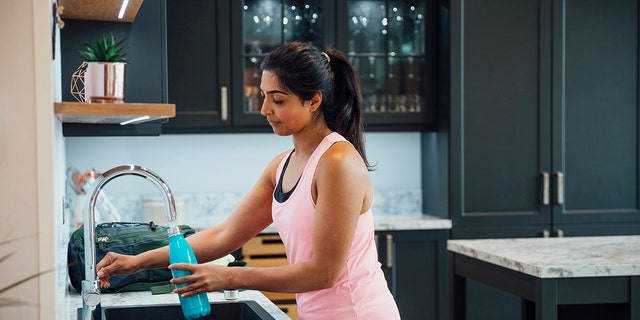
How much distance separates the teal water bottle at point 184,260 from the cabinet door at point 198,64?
9.08 ft

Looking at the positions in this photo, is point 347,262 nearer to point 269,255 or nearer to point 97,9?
point 97,9

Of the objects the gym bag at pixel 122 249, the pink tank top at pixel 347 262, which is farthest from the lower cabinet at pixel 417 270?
the pink tank top at pixel 347 262

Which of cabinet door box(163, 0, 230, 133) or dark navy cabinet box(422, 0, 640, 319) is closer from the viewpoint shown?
cabinet door box(163, 0, 230, 133)

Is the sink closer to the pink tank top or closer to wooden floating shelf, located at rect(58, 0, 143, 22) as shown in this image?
the pink tank top

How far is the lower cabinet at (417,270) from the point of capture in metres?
4.52

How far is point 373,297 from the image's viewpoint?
2.06 m

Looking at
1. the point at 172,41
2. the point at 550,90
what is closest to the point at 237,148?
the point at 172,41

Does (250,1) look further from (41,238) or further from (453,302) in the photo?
(41,238)

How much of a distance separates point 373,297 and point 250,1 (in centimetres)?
281

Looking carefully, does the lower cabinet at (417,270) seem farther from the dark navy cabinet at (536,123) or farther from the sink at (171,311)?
the sink at (171,311)

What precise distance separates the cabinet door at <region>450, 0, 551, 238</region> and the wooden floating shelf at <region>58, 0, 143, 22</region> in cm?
230

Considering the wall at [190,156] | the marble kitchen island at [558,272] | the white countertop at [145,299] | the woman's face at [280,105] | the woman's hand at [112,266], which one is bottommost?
the marble kitchen island at [558,272]

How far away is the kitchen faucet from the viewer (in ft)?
5.57

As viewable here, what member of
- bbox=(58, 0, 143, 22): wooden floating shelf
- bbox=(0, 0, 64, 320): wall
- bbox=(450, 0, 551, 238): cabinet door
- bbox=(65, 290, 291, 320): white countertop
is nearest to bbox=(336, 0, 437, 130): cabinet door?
bbox=(450, 0, 551, 238): cabinet door
